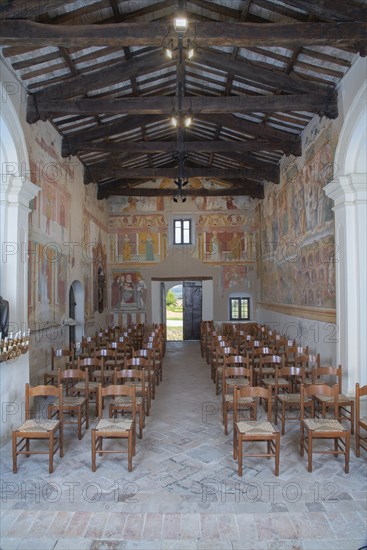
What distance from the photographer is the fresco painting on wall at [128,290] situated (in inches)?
706

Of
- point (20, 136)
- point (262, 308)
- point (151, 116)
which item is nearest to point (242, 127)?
point (151, 116)

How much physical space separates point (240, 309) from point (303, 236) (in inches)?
301

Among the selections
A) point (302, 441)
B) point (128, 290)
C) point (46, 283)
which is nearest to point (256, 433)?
point (302, 441)

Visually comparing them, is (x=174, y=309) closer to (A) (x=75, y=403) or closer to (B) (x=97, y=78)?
(B) (x=97, y=78)

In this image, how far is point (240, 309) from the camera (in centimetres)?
1817

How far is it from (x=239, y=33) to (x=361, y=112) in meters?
2.60

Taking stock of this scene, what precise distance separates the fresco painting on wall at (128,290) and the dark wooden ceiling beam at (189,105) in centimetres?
988

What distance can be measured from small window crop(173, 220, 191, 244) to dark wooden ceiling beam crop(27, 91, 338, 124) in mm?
9353

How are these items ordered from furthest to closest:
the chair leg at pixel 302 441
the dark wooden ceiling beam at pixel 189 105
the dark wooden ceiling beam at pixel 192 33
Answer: the dark wooden ceiling beam at pixel 189 105
the dark wooden ceiling beam at pixel 192 33
the chair leg at pixel 302 441

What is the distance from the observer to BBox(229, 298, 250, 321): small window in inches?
714

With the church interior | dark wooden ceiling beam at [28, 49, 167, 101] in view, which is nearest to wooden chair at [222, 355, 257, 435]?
the church interior

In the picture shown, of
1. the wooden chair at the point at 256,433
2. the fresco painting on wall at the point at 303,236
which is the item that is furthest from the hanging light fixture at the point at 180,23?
the wooden chair at the point at 256,433

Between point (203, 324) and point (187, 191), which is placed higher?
point (187, 191)

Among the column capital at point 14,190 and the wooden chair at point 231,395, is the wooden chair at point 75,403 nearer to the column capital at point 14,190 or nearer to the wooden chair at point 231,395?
the wooden chair at point 231,395
